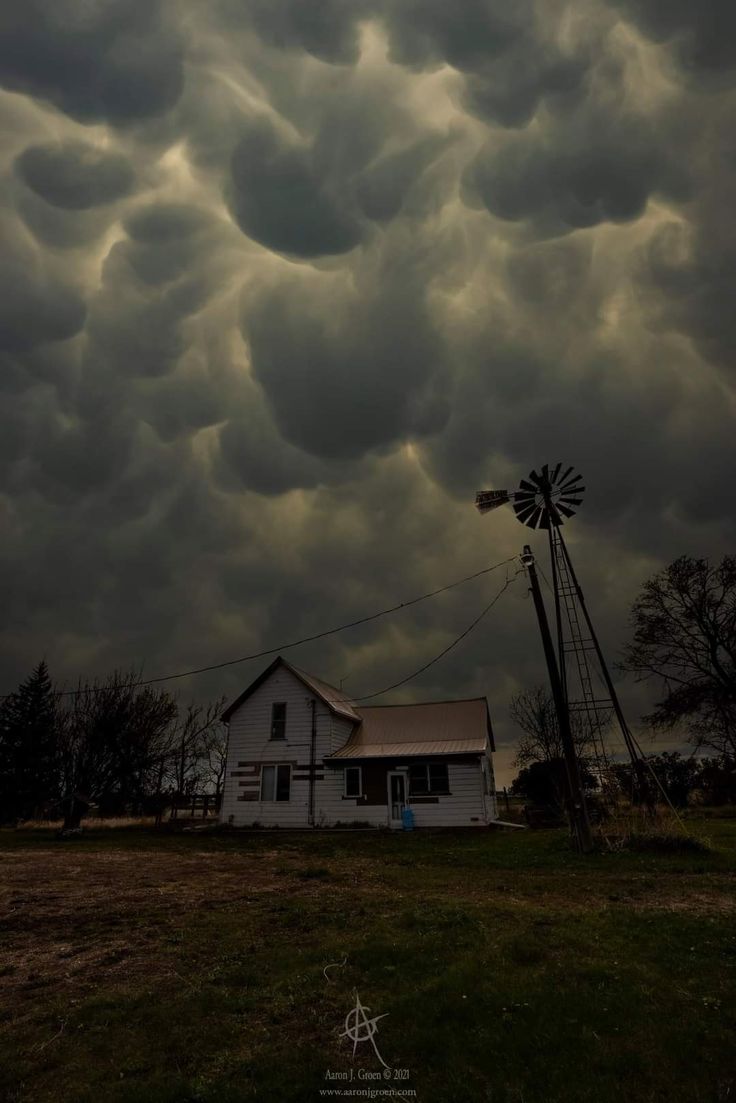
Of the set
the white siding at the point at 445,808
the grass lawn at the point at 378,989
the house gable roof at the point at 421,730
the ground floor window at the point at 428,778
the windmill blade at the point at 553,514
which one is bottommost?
the grass lawn at the point at 378,989

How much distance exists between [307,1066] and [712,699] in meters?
32.5

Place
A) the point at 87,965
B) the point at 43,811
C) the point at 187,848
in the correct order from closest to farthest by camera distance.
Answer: the point at 87,965 < the point at 187,848 < the point at 43,811

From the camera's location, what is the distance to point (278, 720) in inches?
1400

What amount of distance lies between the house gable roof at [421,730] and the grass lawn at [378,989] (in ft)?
57.8

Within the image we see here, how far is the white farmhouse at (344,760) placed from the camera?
31531 millimetres

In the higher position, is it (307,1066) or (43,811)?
(43,811)

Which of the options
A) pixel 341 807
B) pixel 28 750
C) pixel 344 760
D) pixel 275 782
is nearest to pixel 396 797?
pixel 341 807

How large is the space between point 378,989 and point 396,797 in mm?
25768

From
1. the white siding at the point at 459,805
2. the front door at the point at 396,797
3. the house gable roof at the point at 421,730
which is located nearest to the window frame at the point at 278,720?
the house gable roof at the point at 421,730

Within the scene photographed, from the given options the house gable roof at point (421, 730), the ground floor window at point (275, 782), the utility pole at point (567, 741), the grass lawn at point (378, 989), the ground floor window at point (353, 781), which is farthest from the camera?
the ground floor window at point (275, 782)

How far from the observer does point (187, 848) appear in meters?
24.8

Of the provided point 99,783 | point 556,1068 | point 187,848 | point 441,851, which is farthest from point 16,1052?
point 99,783

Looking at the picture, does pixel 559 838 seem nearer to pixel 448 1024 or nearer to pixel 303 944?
pixel 303 944

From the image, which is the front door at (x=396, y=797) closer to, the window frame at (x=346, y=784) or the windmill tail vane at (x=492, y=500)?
the window frame at (x=346, y=784)
